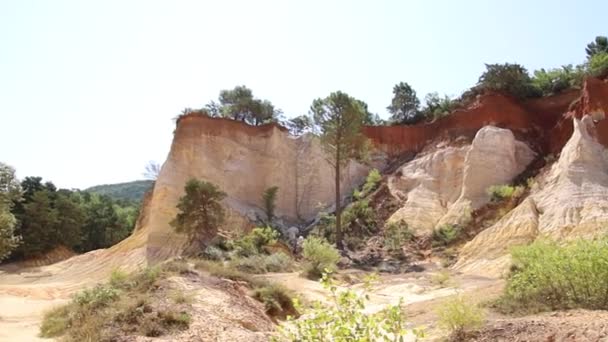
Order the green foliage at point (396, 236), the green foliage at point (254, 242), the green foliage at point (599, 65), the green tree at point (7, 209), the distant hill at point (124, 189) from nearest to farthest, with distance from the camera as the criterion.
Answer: the green tree at point (7, 209), the green foliage at point (254, 242), the green foliage at point (396, 236), the green foliage at point (599, 65), the distant hill at point (124, 189)

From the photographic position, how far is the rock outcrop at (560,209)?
19.7 meters

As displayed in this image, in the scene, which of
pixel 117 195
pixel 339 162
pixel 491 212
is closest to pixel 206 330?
pixel 491 212

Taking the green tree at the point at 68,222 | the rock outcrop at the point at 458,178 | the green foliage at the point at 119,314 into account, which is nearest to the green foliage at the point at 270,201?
the rock outcrop at the point at 458,178

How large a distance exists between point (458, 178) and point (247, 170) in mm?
13418

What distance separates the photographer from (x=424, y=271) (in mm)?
21859

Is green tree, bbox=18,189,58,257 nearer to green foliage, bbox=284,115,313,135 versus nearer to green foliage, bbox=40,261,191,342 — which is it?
green foliage, bbox=284,115,313,135

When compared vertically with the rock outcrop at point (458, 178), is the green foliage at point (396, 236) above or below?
below

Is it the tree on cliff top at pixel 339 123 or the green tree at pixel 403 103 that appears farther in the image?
the green tree at pixel 403 103

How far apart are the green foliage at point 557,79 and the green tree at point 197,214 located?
20.1 meters

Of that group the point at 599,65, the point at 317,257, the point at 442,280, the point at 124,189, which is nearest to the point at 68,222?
the point at 317,257

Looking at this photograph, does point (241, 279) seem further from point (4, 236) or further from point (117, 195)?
point (117, 195)

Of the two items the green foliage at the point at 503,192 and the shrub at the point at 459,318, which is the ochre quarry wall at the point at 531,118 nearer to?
the green foliage at the point at 503,192

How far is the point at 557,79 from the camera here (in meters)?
31.0

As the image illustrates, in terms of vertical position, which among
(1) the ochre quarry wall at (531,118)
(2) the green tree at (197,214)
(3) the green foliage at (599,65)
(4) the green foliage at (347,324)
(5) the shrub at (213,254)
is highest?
(3) the green foliage at (599,65)
